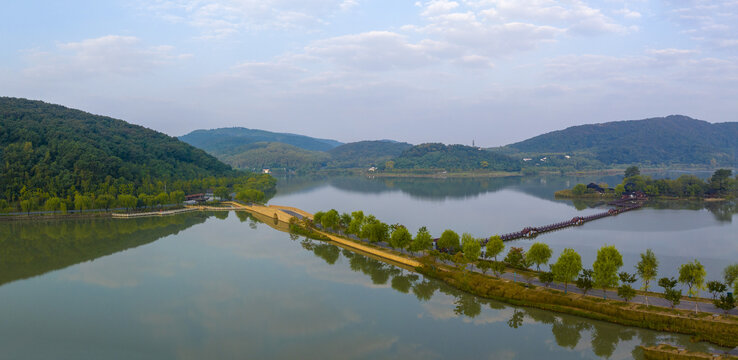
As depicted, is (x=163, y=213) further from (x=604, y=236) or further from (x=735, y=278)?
(x=735, y=278)

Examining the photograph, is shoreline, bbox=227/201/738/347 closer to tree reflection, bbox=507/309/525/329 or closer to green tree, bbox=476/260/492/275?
green tree, bbox=476/260/492/275

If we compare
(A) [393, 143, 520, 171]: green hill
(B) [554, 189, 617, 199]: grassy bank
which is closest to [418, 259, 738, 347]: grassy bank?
(B) [554, 189, 617, 199]: grassy bank

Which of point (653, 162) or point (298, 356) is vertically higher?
point (653, 162)

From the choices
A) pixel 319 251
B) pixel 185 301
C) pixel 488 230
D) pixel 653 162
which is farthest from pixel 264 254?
pixel 653 162

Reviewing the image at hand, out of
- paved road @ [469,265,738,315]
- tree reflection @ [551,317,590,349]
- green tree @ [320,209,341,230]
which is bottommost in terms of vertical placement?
tree reflection @ [551,317,590,349]

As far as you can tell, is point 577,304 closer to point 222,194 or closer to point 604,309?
point 604,309

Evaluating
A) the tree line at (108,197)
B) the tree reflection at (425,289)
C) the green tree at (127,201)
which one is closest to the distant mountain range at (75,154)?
the tree line at (108,197)
